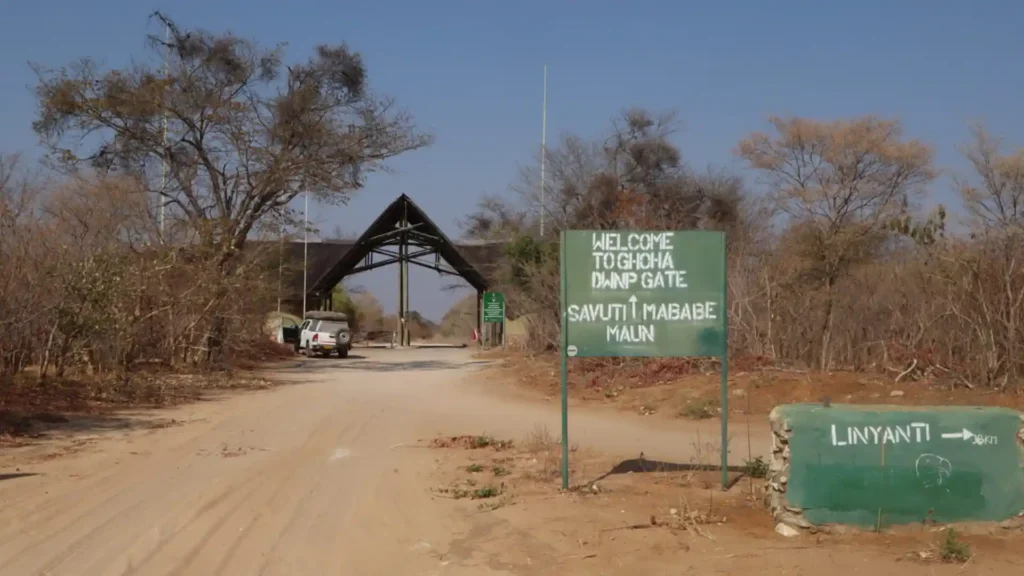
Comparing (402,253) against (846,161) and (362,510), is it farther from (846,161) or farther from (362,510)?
(362,510)

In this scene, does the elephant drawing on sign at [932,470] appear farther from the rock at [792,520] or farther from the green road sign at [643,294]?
the green road sign at [643,294]

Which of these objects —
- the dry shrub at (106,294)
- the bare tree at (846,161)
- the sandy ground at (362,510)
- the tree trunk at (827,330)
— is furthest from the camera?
the bare tree at (846,161)

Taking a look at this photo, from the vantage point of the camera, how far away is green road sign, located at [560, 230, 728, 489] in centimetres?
936

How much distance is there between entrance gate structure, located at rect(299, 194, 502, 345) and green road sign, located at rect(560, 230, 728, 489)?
41297 mm

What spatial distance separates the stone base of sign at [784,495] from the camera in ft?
24.0

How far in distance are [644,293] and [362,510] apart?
328 cm

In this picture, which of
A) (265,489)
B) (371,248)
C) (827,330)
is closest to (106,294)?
(265,489)

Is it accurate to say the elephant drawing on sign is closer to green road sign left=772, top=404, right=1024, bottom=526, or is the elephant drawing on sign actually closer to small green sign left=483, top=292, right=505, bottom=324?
green road sign left=772, top=404, right=1024, bottom=526

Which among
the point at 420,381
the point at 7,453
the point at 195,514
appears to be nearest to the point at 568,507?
the point at 195,514

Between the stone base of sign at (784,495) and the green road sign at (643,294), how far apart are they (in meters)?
1.76

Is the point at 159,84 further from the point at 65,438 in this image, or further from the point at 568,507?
the point at 568,507

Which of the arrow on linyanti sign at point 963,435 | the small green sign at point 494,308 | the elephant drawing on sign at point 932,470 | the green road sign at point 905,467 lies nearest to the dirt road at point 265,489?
the green road sign at point 905,467

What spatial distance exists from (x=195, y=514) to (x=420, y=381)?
55.4ft

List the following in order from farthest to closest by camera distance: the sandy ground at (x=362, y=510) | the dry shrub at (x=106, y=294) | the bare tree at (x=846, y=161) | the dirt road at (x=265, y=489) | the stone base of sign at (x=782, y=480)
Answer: the bare tree at (x=846, y=161)
the dry shrub at (x=106, y=294)
the stone base of sign at (x=782, y=480)
the dirt road at (x=265, y=489)
the sandy ground at (x=362, y=510)
